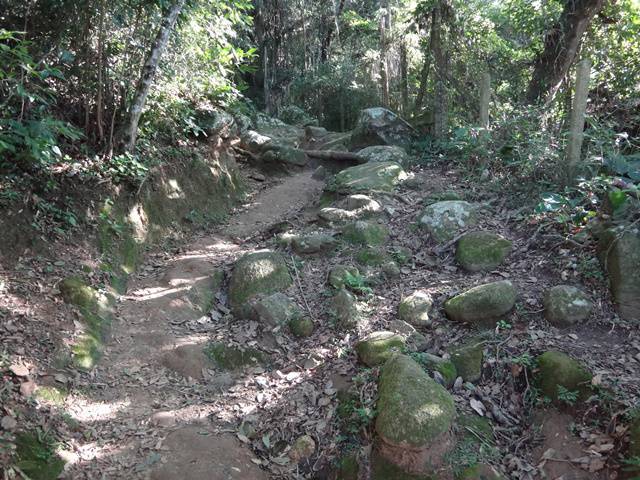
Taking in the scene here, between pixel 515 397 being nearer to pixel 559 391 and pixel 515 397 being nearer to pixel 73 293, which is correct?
pixel 559 391

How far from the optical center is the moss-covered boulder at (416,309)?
5003 mm

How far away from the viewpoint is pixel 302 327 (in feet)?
17.3

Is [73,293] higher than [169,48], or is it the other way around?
[169,48]

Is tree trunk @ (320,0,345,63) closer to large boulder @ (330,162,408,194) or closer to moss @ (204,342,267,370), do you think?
large boulder @ (330,162,408,194)

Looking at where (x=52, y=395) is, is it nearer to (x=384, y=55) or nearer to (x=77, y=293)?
(x=77, y=293)

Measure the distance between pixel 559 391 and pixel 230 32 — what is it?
25.1ft

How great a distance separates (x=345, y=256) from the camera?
6.45 meters

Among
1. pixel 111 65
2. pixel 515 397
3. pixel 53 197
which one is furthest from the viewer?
pixel 111 65

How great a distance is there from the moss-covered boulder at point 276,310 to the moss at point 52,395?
2218 millimetres

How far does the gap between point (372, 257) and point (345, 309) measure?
1195mm

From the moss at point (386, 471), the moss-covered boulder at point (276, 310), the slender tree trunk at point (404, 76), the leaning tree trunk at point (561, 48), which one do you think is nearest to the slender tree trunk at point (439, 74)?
the leaning tree trunk at point (561, 48)

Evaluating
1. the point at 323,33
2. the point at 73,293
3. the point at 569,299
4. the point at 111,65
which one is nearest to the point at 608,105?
the point at 569,299

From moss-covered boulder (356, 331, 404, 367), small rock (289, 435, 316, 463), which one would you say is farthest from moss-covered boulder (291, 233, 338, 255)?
small rock (289, 435, 316, 463)

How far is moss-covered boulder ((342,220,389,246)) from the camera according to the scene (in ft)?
21.7
